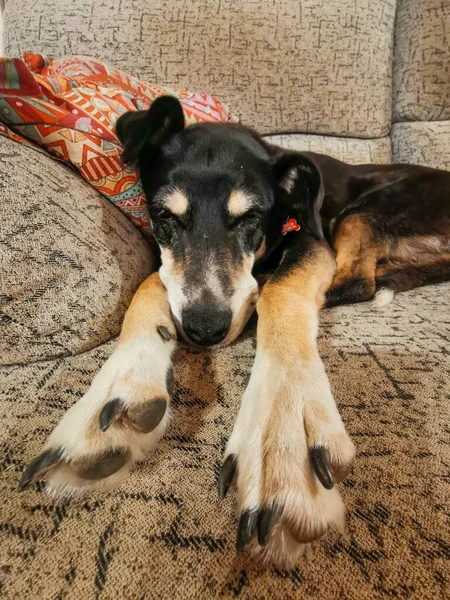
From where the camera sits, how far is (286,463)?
62 cm

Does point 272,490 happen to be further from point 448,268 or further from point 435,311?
point 448,268

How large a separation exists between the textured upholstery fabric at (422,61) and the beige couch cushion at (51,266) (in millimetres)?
2599

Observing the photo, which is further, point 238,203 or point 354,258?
point 354,258

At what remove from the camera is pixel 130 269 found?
1.29 meters

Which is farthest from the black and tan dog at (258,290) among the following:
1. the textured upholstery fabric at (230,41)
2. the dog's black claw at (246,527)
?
the textured upholstery fabric at (230,41)

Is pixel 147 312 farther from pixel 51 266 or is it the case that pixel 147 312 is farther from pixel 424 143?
pixel 424 143

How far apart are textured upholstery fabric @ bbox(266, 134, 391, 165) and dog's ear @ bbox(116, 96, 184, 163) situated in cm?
148

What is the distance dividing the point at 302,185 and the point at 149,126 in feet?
2.15

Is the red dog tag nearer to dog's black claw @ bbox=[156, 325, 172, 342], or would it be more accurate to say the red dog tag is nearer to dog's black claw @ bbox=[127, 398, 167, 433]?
dog's black claw @ bbox=[156, 325, 172, 342]

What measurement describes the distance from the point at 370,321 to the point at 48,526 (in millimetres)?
1069

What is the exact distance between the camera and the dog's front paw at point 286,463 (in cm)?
55

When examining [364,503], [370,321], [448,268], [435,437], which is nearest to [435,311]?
[370,321]

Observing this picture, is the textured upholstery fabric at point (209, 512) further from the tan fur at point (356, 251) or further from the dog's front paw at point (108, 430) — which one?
the tan fur at point (356, 251)

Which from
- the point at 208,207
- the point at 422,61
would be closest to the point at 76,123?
the point at 208,207
